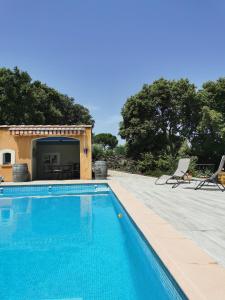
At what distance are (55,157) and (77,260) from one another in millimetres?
17331

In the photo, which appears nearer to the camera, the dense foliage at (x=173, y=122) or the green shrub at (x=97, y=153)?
the dense foliage at (x=173, y=122)

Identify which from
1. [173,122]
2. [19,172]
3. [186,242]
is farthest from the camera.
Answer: [173,122]

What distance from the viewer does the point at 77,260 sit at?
4.10 m

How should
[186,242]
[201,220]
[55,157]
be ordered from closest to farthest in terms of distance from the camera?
[186,242] → [201,220] → [55,157]

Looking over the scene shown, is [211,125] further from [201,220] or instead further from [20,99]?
[201,220]

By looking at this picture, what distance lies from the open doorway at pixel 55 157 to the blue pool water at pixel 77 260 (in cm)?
1057

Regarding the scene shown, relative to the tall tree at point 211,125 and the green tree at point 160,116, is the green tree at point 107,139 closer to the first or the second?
the green tree at point 160,116

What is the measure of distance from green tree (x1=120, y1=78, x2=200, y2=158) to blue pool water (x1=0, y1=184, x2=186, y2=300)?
55.9ft

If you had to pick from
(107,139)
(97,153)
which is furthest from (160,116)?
(107,139)

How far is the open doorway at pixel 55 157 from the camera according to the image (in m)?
18.7

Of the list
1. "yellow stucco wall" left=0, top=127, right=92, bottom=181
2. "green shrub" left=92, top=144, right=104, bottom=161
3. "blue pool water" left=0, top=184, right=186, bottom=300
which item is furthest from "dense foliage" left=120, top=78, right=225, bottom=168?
"blue pool water" left=0, top=184, right=186, bottom=300

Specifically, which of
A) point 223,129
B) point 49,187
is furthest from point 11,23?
point 223,129

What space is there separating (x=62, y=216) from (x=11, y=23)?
12186 millimetres

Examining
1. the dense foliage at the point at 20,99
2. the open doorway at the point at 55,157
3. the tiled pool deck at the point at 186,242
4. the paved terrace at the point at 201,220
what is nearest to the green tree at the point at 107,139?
the dense foliage at the point at 20,99
